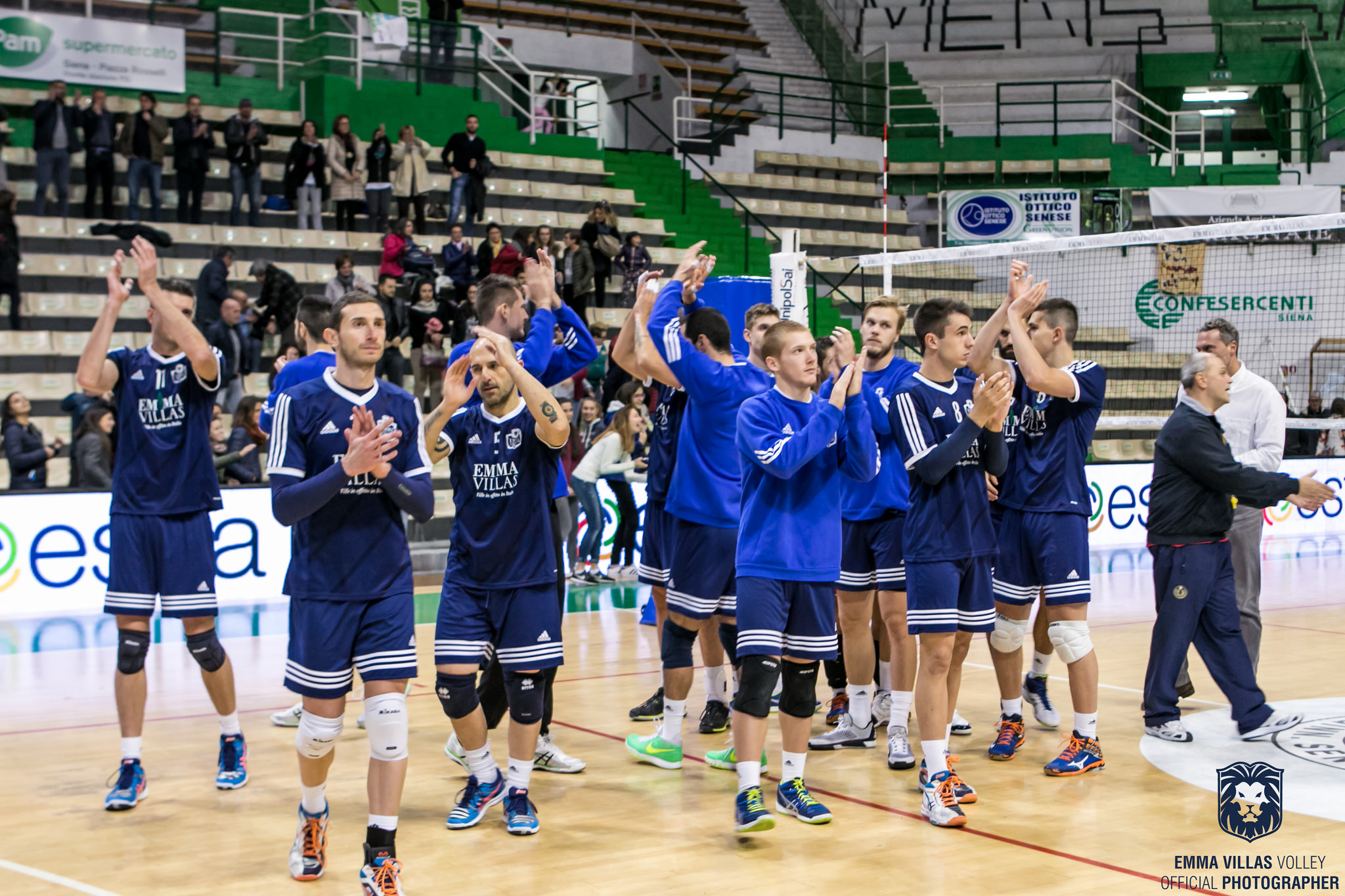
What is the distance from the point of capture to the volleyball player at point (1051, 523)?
6418 millimetres

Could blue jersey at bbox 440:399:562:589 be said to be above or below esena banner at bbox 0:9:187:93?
below

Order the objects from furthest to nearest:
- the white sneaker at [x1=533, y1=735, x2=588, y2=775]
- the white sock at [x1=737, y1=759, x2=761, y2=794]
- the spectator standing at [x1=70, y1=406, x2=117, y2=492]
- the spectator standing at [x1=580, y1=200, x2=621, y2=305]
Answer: the spectator standing at [x1=580, y1=200, x2=621, y2=305] < the spectator standing at [x1=70, y1=406, x2=117, y2=492] < the white sneaker at [x1=533, y1=735, x2=588, y2=775] < the white sock at [x1=737, y1=759, x2=761, y2=794]

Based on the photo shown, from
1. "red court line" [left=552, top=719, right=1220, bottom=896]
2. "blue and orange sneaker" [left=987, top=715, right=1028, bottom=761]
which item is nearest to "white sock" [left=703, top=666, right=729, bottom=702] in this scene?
"red court line" [left=552, top=719, right=1220, bottom=896]

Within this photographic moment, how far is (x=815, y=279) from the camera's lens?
21016mm

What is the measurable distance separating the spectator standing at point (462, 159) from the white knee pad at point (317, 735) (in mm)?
14487

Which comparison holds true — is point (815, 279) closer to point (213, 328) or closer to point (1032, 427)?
point (213, 328)

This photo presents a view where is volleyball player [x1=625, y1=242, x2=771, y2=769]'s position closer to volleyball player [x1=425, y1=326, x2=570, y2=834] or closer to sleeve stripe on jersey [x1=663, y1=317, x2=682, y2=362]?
sleeve stripe on jersey [x1=663, y1=317, x2=682, y2=362]

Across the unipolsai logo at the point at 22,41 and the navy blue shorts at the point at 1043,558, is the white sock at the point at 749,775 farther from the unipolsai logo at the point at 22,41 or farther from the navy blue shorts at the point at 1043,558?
the unipolsai logo at the point at 22,41

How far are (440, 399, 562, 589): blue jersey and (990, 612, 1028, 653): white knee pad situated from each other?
2432 mm

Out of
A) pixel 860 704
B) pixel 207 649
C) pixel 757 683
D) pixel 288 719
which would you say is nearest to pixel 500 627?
pixel 757 683

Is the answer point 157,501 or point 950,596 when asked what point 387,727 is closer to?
point 157,501

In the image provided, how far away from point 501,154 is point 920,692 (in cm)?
1655

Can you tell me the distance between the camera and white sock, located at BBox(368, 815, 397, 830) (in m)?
4.62

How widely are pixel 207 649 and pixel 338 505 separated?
5.83 ft
